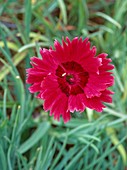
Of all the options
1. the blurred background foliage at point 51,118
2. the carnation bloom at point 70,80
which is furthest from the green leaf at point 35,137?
the carnation bloom at point 70,80

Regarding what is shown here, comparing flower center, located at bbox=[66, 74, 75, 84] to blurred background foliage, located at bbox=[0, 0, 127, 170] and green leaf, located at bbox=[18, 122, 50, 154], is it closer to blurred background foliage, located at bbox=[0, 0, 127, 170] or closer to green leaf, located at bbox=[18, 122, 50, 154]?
blurred background foliage, located at bbox=[0, 0, 127, 170]

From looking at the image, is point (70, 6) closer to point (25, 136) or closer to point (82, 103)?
point (25, 136)

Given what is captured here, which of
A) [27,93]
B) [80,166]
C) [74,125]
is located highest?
[27,93]

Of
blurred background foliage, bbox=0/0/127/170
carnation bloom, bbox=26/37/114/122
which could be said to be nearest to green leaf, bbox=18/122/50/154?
blurred background foliage, bbox=0/0/127/170

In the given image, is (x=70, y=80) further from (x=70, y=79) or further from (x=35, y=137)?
(x=35, y=137)

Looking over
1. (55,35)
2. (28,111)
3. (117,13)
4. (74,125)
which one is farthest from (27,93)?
(117,13)
